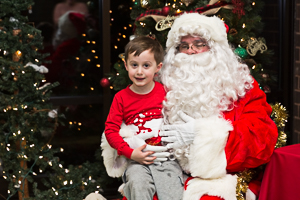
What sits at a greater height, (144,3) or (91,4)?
(91,4)

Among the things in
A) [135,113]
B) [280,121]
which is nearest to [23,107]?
[135,113]

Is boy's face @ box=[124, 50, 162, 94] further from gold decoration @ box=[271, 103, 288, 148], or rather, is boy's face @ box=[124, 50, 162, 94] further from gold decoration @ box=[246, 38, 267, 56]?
gold decoration @ box=[246, 38, 267, 56]

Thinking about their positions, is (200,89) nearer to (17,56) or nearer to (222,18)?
(222,18)

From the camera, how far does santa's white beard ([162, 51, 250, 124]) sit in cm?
274

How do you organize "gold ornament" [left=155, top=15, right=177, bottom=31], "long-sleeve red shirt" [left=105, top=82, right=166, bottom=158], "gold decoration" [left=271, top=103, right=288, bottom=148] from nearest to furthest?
"long-sleeve red shirt" [left=105, top=82, right=166, bottom=158] → "gold decoration" [left=271, top=103, right=288, bottom=148] → "gold ornament" [left=155, top=15, right=177, bottom=31]

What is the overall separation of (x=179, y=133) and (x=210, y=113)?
0.91ft

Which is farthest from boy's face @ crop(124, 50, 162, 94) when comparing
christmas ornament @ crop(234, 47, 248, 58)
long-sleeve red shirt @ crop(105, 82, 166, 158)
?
christmas ornament @ crop(234, 47, 248, 58)

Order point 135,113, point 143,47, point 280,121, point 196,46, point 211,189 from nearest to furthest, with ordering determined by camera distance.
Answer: point 211,189, point 143,47, point 135,113, point 196,46, point 280,121

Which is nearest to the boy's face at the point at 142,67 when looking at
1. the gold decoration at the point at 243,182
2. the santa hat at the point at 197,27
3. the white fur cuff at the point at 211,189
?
the santa hat at the point at 197,27

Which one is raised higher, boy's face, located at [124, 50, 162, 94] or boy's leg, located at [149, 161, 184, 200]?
boy's face, located at [124, 50, 162, 94]

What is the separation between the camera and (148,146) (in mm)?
2633

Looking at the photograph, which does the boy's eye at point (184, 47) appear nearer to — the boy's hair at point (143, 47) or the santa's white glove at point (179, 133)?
the boy's hair at point (143, 47)

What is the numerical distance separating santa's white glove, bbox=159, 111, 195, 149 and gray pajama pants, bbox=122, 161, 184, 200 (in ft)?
0.50

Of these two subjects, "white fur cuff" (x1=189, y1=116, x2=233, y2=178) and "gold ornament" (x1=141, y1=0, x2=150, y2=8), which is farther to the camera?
"gold ornament" (x1=141, y1=0, x2=150, y2=8)
